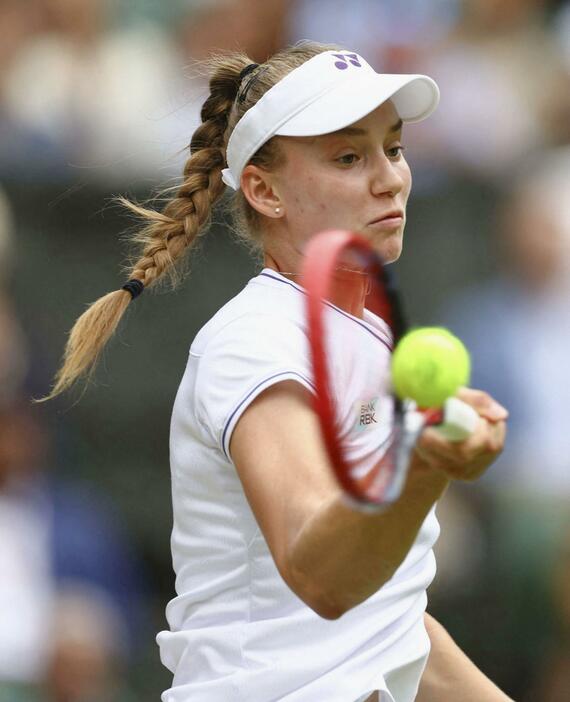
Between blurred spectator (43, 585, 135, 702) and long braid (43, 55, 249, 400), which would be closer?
long braid (43, 55, 249, 400)

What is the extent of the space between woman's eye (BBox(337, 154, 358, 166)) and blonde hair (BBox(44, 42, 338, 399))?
0.14 meters

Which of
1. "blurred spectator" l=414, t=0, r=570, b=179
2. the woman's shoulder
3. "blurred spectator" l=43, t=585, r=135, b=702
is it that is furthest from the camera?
"blurred spectator" l=414, t=0, r=570, b=179

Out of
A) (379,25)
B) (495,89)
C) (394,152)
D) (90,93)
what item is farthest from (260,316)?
(379,25)

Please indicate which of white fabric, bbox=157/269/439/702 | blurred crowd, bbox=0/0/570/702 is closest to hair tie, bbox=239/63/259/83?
white fabric, bbox=157/269/439/702

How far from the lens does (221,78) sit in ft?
10.1

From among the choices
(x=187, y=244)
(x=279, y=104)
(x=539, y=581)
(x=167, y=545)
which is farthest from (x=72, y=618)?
(x=279, y=104)

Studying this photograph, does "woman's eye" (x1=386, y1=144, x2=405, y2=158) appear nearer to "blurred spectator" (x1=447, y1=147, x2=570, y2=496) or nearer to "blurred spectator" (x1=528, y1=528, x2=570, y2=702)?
"blurred spectator" (x1=447, y1=147, x2=570, y2=496)

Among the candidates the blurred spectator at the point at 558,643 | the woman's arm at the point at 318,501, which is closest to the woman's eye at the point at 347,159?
the woman's arm at the point at 318,501

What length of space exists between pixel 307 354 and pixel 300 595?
439 mm

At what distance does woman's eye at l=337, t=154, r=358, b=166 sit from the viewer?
277cm

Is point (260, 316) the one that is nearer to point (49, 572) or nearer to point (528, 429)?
point (49, 572)

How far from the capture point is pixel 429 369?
6.49ft

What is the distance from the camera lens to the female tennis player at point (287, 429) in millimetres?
2242

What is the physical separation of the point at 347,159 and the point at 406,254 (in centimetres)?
298
